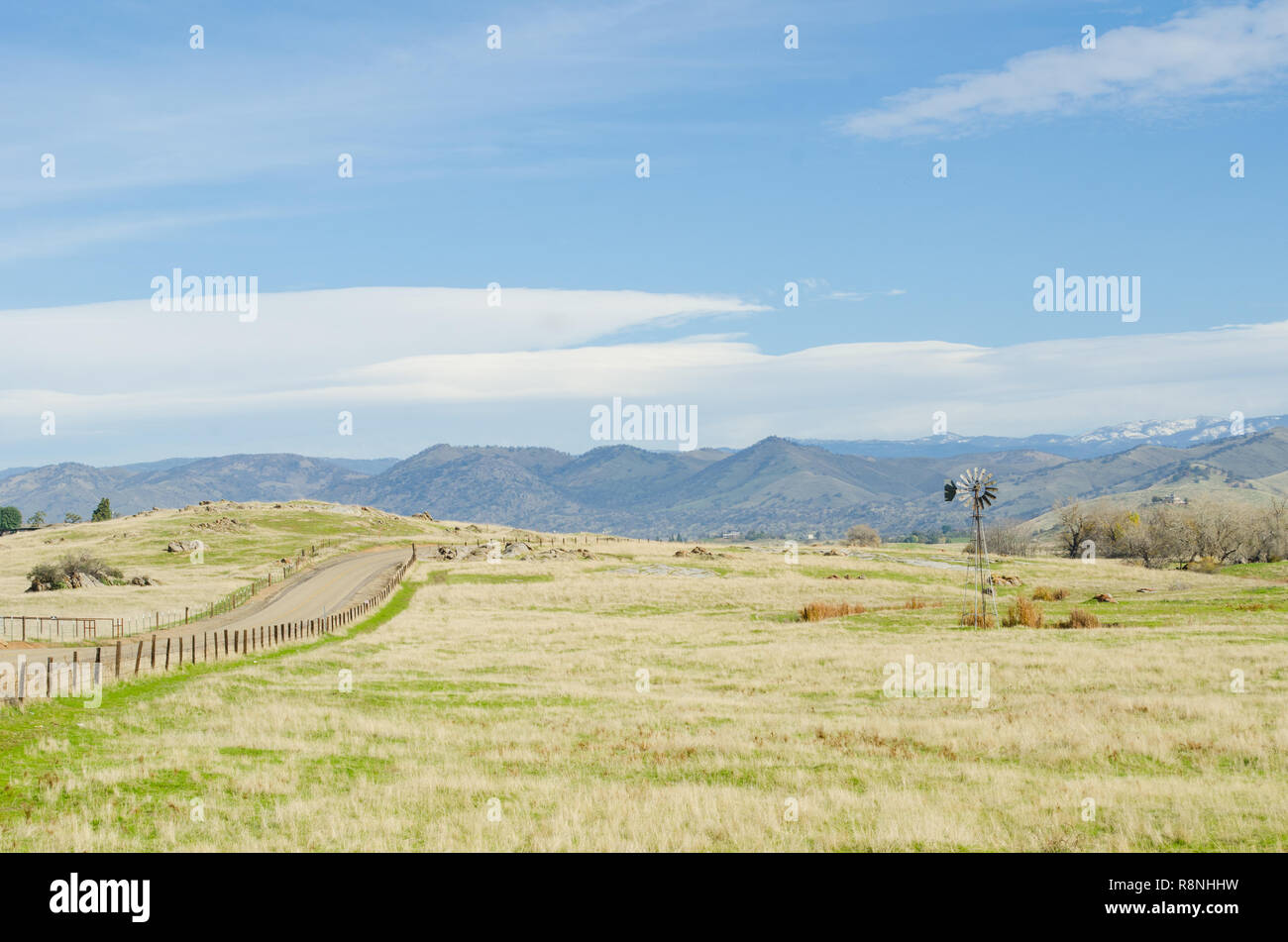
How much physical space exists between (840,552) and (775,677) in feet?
342

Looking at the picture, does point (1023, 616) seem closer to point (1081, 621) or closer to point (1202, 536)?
point (1081, 621)

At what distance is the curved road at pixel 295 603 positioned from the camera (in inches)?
1897

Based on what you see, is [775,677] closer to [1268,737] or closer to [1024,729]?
[1024,729]

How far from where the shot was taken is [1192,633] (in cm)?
4900

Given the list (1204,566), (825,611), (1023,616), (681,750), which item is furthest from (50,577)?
(1204,566)

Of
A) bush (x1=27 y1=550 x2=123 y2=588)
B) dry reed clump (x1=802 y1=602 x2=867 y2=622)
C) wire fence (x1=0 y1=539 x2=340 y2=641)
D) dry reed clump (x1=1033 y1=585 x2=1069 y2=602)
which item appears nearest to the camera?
wire fence (x1=0 y1=539 x2=340 y2=641)

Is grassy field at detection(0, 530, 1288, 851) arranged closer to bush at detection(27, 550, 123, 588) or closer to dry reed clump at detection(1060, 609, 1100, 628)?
dry reed clump at detection(1060, 609, 1100, 628)

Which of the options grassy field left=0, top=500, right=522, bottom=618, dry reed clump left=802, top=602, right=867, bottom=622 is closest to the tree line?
dry reed clump left=802, top=602, right=867, bottom=622

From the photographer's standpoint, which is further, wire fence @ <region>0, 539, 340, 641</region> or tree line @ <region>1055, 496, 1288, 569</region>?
tree line @ <region>1055, 496, 1288, 569</region>

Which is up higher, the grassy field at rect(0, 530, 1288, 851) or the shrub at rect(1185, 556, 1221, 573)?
the grassy field at rect(0, 530, 1288, 851)

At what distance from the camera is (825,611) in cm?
7062

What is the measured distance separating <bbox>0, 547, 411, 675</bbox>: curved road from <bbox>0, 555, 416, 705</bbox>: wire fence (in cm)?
77

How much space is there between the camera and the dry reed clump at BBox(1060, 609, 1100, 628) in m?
56.4
